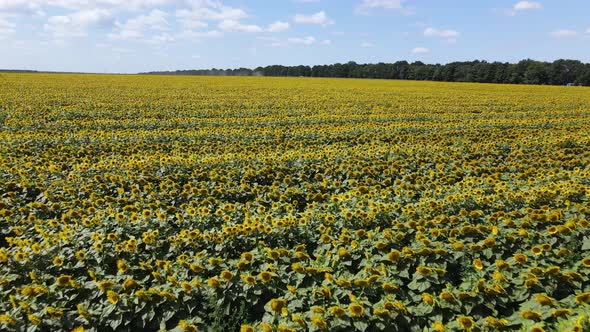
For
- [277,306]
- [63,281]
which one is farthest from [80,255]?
[277,306]

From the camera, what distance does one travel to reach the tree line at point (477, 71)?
209 ft

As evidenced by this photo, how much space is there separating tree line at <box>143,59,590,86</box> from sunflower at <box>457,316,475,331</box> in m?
71.5

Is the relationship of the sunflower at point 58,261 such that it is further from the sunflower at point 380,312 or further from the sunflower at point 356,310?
the sunflower at point 380,312

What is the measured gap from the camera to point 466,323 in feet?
9.94

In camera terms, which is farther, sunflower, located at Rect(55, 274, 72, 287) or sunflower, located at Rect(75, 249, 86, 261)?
sunflower, located at Rect(75, 249, 86, 261)

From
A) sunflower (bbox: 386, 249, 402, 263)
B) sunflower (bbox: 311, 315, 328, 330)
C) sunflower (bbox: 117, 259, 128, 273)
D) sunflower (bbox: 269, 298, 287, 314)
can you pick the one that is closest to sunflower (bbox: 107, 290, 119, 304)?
sunflower (bbox: 117, 259, 128, 273)

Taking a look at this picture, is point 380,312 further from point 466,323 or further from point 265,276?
point 265,276

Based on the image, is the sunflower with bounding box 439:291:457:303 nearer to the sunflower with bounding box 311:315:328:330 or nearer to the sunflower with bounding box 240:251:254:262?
the sunflower with bounding box 311:315:328:330

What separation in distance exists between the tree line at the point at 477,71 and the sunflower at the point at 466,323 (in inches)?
2816

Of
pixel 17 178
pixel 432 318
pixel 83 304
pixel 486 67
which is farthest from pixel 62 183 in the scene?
pixel 486 67

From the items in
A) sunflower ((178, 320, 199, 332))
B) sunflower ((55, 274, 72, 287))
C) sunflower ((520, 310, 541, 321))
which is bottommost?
sunflower ((178, 320, 199, 332))

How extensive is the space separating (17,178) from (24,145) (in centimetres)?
308

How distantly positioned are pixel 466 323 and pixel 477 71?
74135mm

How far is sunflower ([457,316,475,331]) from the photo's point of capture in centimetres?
301
